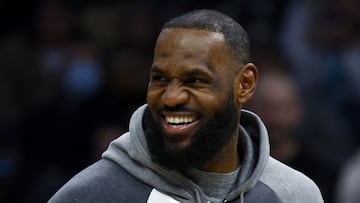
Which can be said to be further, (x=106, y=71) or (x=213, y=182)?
(x=106, y=71)

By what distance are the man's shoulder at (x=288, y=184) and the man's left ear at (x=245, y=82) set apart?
0.39 m

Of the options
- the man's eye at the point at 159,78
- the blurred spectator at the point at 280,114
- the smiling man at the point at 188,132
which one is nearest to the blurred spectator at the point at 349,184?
the blurred spectator at the point at 280,114

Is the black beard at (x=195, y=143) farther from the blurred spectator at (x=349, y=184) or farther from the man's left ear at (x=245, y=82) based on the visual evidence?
the blurred spectator at (x=349, y=184)

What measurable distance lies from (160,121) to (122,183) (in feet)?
0.92

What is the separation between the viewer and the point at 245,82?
483 cm

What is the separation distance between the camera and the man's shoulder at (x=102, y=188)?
15.5 ft

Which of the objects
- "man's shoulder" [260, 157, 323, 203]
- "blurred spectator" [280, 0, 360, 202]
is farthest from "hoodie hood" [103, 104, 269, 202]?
"blurred spectator" [280, 0, 360, 202]

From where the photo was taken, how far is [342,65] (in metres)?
9.05

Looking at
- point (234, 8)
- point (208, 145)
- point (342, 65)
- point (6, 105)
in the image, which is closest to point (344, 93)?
point (342, 65)

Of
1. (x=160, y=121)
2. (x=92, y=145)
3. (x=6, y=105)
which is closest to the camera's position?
(x=160, y=121)

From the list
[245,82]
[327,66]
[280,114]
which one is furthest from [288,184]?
[327,66]

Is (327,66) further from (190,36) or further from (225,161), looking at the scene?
(190,36)

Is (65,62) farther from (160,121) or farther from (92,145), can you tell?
(160,121)

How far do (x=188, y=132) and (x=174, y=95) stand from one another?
155mm
